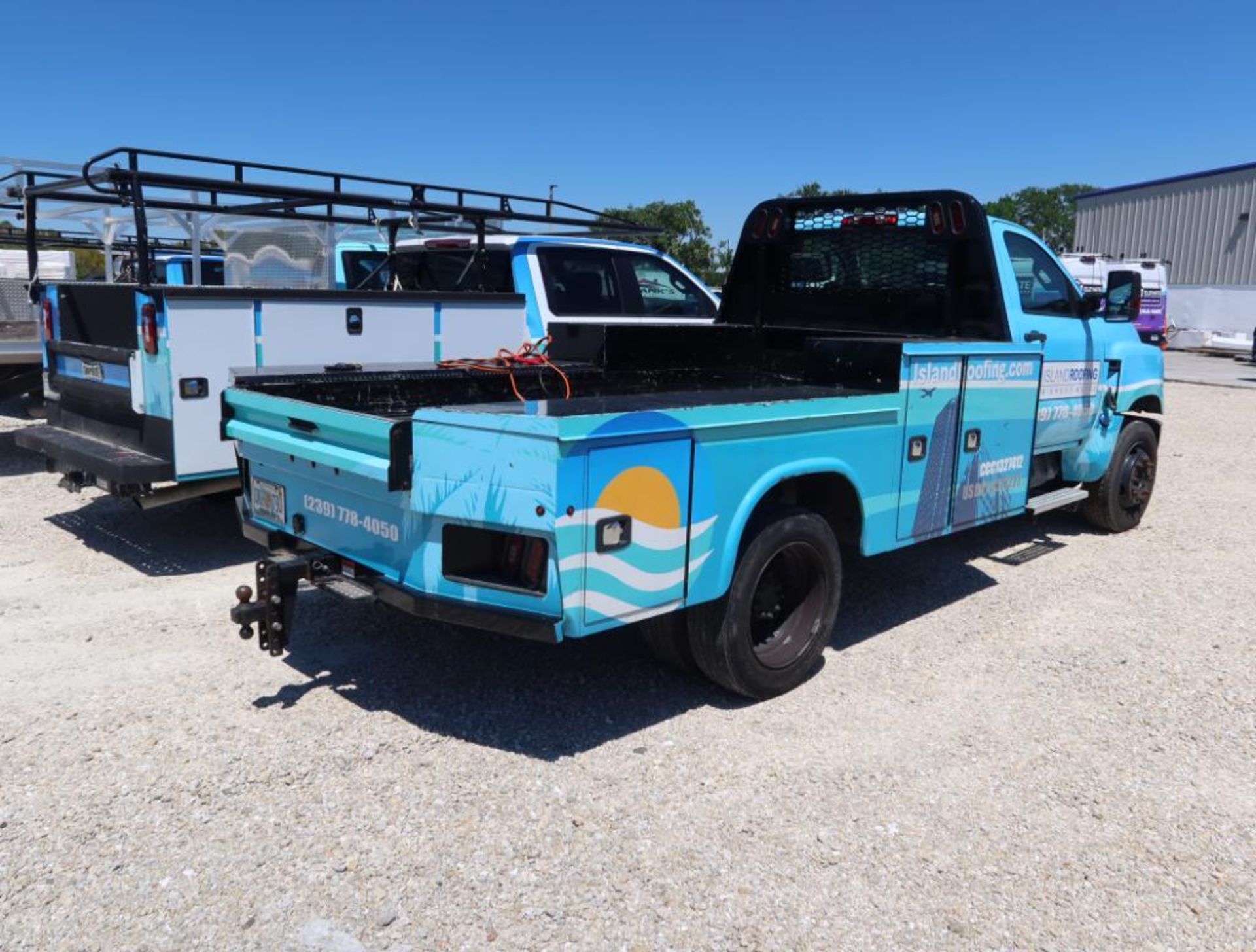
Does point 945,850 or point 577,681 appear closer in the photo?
point 945,850

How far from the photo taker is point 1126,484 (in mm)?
7664

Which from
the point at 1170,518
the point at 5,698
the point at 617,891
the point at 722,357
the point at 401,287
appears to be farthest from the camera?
the point at 401,287

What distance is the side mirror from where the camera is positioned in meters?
6.75

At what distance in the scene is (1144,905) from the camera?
3.20 m

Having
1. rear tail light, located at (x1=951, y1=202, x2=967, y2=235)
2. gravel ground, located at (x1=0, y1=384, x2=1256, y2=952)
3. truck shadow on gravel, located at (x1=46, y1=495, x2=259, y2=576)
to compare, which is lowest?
gravel ground, located at (x1=0, y1=384, x2=1256, y2=952)

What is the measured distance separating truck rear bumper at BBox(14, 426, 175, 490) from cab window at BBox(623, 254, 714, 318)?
437 cm

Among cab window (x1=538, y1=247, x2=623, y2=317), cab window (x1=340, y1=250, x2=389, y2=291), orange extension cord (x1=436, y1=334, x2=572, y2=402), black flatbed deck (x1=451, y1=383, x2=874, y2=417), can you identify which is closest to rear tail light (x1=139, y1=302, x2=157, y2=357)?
orange extension cord (x1=436, y1=334, x2=572, y2=402)

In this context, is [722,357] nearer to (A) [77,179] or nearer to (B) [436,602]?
(B) [436,602]

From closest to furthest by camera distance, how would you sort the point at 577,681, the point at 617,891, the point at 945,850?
the point at 617,891 < the point at 945,850 < the point at 577,681

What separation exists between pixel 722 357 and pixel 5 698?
4118mm

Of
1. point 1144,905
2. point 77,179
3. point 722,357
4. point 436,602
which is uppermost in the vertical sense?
point 77,179

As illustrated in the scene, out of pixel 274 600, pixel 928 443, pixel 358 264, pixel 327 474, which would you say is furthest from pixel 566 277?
pixel 274 600

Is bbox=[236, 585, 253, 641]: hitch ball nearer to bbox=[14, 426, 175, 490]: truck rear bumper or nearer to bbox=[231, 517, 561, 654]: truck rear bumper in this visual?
bbox=[231, 517, 561, 654]: truck rear bumper

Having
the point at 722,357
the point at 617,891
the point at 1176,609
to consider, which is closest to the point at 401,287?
the point at 722,357
